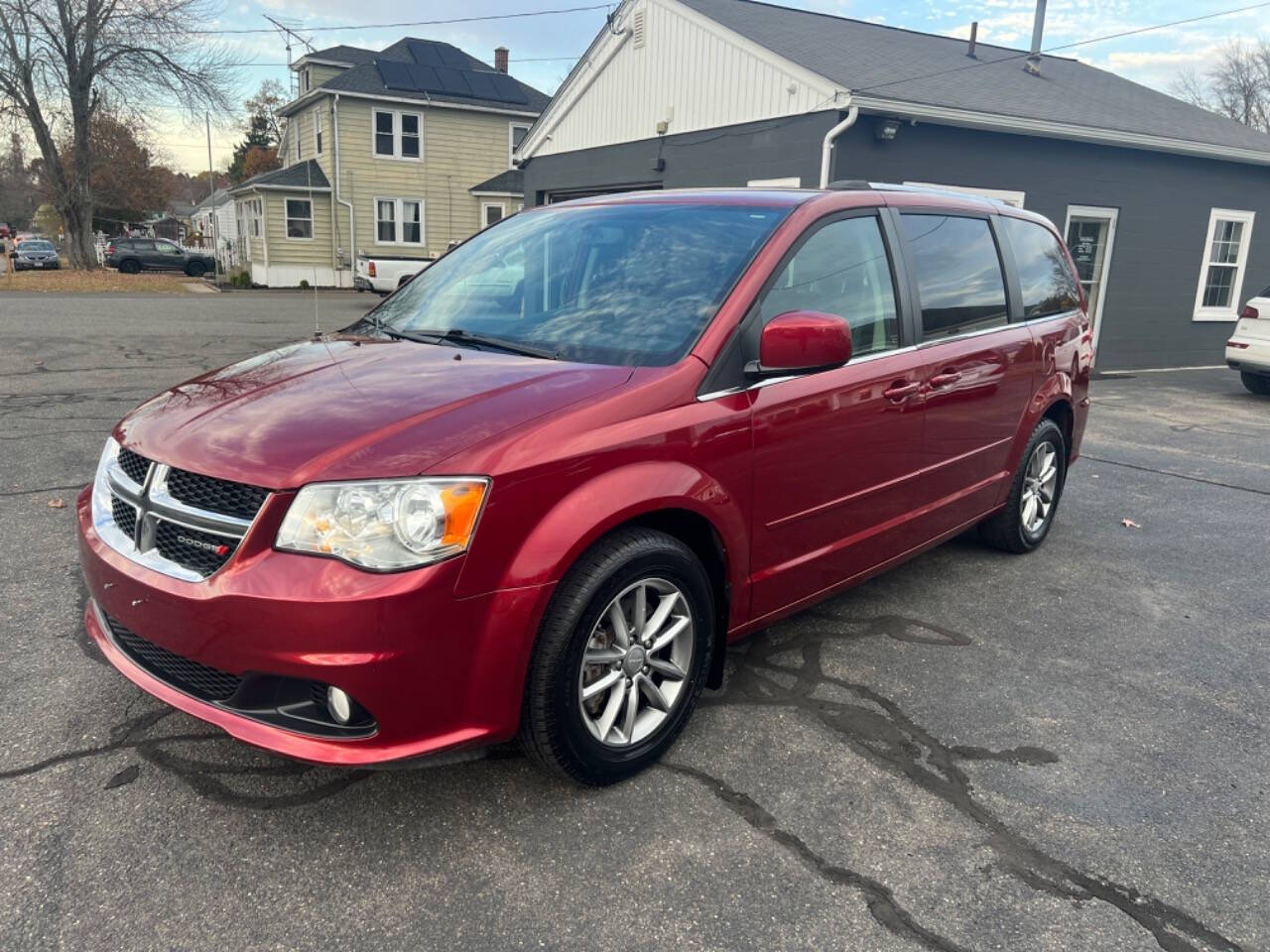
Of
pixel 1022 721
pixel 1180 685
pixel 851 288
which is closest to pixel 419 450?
pixel 851 288

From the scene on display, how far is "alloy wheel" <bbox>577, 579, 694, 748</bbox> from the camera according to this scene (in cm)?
274

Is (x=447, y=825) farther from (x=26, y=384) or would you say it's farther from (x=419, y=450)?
(x=26, y=384)

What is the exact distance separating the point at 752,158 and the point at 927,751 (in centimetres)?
1093

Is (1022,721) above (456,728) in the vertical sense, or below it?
below

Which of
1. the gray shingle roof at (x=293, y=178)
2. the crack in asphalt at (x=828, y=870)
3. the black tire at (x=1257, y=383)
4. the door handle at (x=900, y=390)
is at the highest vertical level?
the gray shingle roof at (x=293, y=178)

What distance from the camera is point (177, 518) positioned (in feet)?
8.14

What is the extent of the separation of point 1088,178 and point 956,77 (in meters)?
2.43

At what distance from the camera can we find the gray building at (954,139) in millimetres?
11633

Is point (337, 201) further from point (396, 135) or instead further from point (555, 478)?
point (555, 478)

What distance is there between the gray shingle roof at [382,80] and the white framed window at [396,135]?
0.67 metres

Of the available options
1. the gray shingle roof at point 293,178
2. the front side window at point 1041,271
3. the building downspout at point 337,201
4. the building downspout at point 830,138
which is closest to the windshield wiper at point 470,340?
the front side window at point 1041,271

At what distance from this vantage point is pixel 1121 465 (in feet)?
25.1

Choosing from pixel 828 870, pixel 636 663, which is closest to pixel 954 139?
pixel 636 663

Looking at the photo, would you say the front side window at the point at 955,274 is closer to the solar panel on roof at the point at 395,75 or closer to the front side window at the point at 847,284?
the front side window at the point at 847,284
